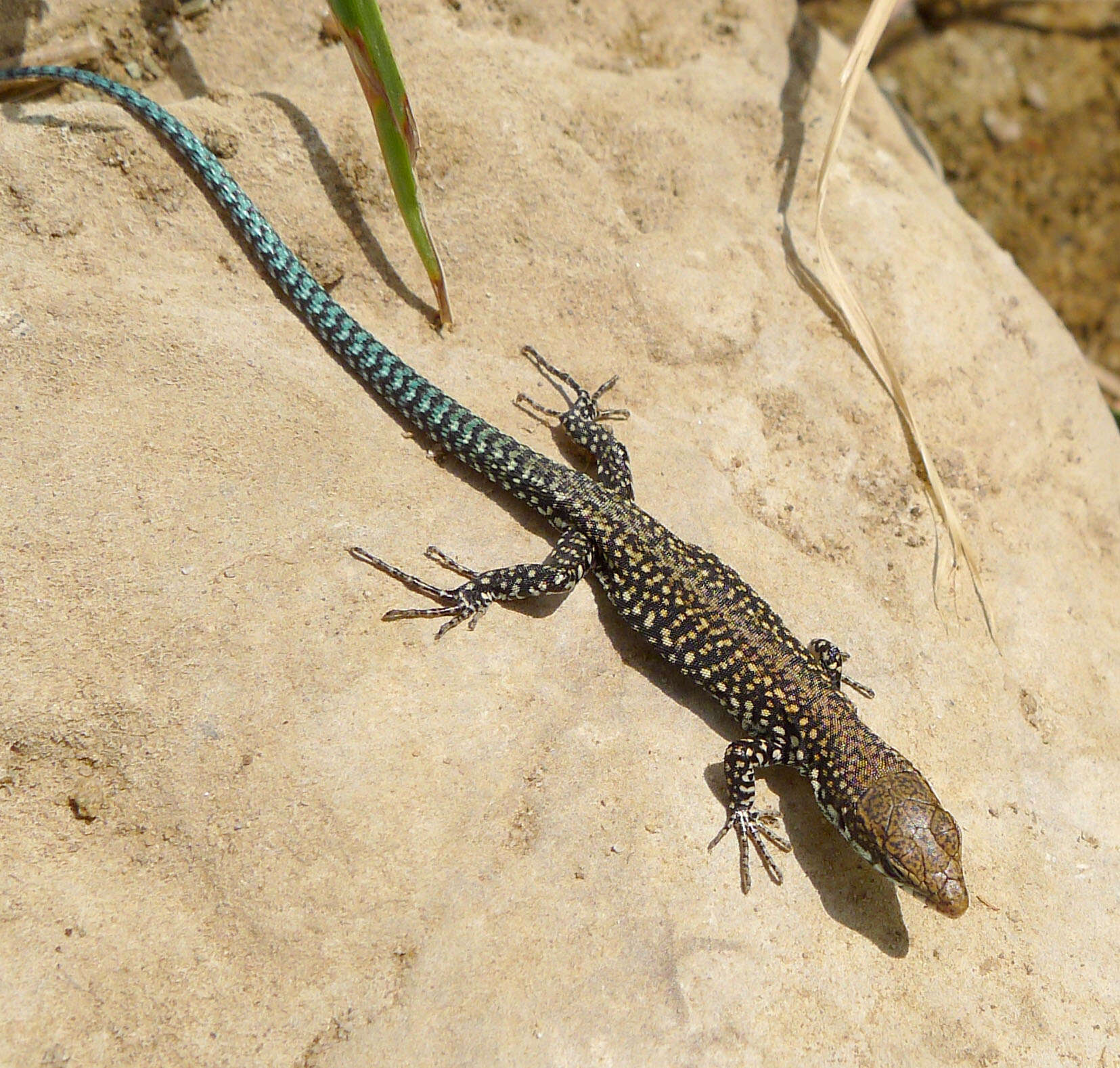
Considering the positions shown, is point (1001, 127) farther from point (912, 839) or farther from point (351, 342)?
point (912, 839)

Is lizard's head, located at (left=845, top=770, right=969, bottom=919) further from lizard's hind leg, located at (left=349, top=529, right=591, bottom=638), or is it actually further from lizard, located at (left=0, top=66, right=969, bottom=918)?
lizard's hind leg, located at (left=349, top=529, right=591, bottom=638)

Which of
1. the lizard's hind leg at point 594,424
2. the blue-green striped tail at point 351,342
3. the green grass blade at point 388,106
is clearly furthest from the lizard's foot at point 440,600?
the green grass blade at point 388,106

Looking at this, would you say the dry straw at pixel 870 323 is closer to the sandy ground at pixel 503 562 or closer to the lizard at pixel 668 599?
the sandy ground at pixel 503 562

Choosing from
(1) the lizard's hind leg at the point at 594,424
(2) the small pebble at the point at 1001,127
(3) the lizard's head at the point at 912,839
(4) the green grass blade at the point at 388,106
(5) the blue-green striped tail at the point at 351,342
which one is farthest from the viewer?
(2) the small pebble at the point at 1001,127

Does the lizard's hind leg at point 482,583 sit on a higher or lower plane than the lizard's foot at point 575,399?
lower

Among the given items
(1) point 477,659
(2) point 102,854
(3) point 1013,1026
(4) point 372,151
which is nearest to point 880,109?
(4) point 372,151

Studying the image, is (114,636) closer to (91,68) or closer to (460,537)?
(460,537)
